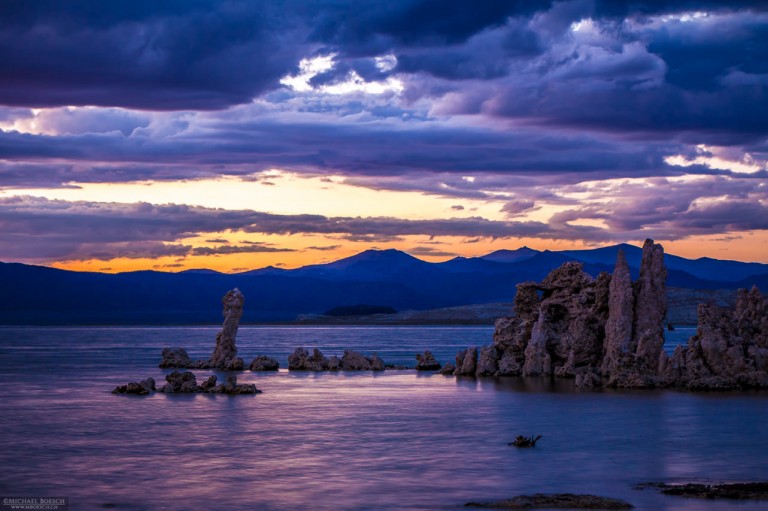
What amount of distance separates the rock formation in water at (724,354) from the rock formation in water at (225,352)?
35.1m

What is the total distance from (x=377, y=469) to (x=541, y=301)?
42.3 m

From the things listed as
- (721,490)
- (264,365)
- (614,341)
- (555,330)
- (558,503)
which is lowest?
(264,365)

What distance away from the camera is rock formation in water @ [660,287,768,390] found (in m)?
58.3

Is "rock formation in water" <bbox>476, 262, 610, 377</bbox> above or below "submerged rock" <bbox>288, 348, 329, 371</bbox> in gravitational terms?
above

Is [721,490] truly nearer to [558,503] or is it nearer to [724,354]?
[558,503]

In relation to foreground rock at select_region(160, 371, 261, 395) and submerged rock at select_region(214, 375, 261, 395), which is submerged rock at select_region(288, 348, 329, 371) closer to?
foreground rock at select_region(160, 371, 261, 395)

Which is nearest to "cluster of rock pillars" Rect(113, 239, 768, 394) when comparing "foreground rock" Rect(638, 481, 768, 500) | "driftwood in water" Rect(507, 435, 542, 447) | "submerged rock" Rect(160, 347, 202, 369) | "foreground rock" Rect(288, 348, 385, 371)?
"foreground rock" Rect(288, 348, 385, 371)

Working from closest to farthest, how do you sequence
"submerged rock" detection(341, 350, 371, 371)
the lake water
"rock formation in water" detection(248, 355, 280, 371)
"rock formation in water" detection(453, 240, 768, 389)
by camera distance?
the lake water
"rock formation in water" detection(453, 240, 768, 389)
"submerged rock" detection(341, 350, 371, 371)
"rock formation in water" detection(248, 355, 280, 371)

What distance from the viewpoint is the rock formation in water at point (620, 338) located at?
59438 millimetres

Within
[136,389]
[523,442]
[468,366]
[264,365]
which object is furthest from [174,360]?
[523,442]

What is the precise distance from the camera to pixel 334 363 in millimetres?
83188

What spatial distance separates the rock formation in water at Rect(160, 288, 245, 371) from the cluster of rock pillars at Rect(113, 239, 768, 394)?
700 inches

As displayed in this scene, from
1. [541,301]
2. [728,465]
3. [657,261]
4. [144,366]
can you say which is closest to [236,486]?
[728,465]

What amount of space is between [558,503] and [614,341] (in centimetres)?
3934
